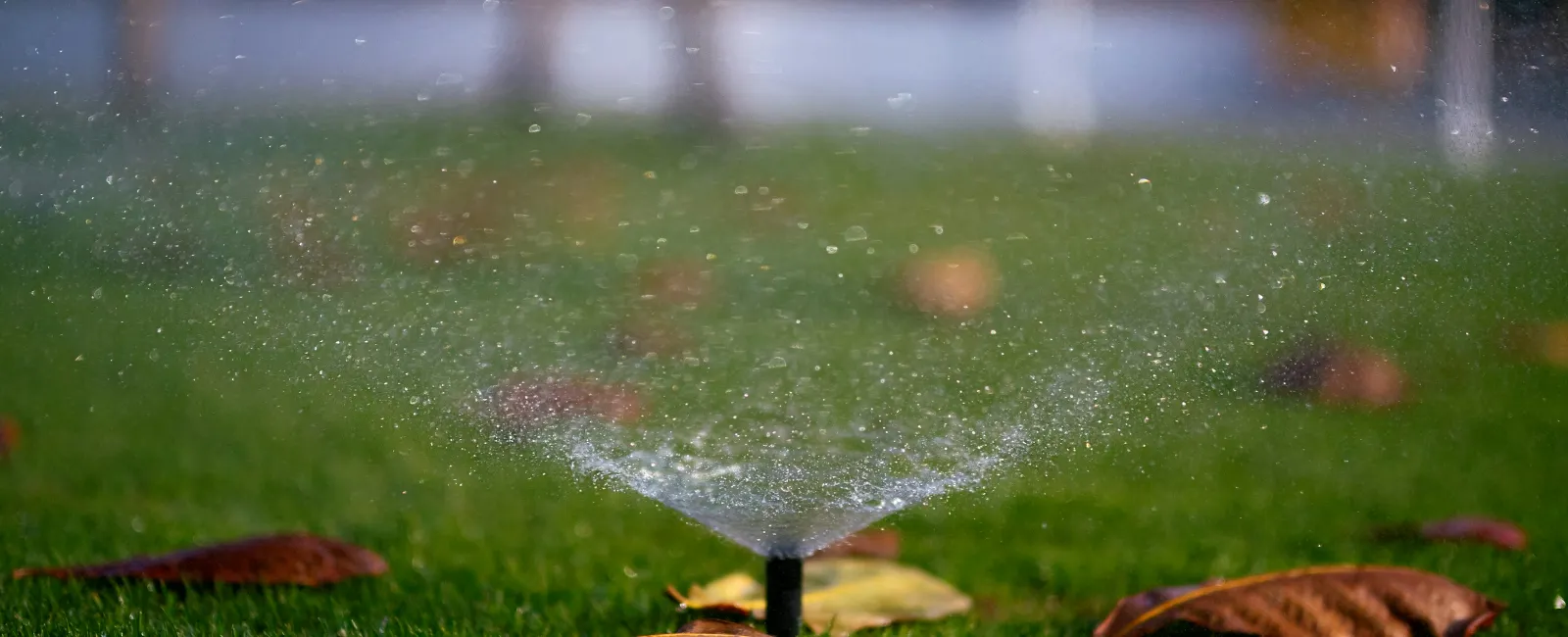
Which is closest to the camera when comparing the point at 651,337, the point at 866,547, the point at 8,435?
the point at 866,547

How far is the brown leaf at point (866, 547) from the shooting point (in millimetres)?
2047

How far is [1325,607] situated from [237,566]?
1.29m

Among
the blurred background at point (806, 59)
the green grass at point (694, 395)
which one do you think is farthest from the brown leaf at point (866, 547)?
the blurred background at point (806, 59)

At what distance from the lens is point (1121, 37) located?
8.63 ft

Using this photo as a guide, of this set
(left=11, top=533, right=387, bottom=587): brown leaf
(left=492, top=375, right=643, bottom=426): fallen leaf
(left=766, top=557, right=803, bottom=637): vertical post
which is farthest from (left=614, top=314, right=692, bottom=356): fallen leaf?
(left=766, top=557, right=803, bottom=637): vertical post

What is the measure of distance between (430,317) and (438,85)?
1870 millimetres

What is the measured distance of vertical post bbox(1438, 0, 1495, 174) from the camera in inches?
68.8

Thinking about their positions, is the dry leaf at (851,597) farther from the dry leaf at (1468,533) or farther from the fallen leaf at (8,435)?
the fallen leaf at (8,435)

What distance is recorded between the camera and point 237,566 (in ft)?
5.86

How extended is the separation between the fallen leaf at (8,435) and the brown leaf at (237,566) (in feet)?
3.08

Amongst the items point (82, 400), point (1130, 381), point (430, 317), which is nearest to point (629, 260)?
point (82, 400)

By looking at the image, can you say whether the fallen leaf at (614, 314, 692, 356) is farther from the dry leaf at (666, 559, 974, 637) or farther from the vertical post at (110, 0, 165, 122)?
the vertical post at (110, 0, 165, 122)

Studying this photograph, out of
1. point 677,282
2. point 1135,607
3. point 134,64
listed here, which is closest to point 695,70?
point 677,282

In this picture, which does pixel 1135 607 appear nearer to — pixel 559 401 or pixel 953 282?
pixel 559 401
